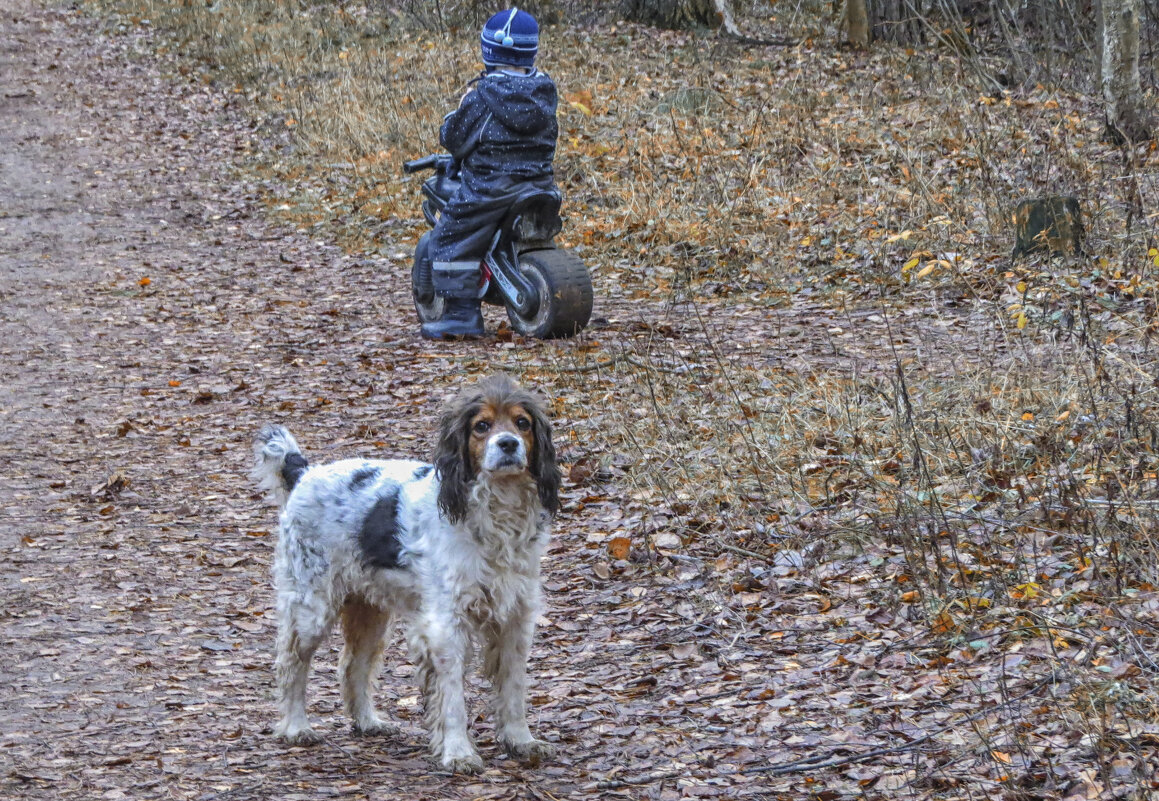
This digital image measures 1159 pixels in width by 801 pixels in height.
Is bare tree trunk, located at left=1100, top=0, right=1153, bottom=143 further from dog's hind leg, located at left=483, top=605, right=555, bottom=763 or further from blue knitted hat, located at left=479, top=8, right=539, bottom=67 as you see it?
dog's hind leg, located at left=483, top=605, right=555, bottom=763

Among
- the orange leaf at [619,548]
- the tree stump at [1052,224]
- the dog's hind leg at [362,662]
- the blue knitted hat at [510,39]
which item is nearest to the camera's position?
the dog's hind leg at [362,662]

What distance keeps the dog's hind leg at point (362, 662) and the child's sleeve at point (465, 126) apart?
20.5ft

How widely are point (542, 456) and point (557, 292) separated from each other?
20.0 ft

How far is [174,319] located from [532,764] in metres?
9.54

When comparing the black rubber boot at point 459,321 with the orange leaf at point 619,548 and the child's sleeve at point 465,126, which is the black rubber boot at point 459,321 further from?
the orange leaf at point 619,548

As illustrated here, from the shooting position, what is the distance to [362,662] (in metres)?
5.38

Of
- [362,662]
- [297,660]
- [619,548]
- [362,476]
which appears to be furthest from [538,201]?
[297,660]

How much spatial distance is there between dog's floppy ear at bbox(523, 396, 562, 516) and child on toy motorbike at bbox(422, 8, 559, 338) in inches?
248

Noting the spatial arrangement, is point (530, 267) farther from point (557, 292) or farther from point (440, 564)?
point (440, 564)

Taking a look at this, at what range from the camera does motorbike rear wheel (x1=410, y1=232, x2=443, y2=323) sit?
1166 cm

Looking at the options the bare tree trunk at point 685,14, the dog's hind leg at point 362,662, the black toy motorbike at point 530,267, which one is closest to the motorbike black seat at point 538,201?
the black toy motorbike at point 530,267

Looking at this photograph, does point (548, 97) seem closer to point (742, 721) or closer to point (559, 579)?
point (559, 579)

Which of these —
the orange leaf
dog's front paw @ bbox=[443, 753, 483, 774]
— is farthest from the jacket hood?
dog's front paw @ bbox=[443, 753, 483, 774]

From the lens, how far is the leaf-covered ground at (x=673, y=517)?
4793 mm
